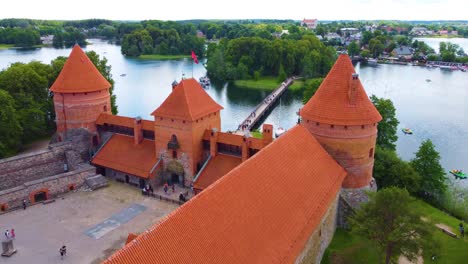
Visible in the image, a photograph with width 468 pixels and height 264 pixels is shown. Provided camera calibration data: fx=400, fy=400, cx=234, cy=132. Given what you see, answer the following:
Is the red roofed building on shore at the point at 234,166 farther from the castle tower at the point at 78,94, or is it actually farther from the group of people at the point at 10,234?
the group of people at the point at 10,234

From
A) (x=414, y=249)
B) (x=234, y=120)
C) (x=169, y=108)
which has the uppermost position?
(x=169, y=108)

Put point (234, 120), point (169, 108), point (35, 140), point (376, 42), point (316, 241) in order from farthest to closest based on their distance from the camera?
point (376, 42) < point (234, 120) < point (35, 140) < point (169, 108) < point (316, 241)

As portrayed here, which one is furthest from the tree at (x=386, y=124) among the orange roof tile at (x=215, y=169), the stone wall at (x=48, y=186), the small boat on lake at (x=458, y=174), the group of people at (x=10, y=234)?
the group of people at (x=10, y=234)

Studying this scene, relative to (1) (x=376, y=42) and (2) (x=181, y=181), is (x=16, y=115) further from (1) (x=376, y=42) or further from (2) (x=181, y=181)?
(1) (x=376, y=42)

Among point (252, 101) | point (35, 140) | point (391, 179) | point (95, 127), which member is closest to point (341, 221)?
point (391, 179)

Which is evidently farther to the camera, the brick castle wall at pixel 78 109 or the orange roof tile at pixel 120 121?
the brick castle wall at pixel 78 109

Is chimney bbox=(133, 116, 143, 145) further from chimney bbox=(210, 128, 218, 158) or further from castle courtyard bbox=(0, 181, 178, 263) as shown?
chimney bbox=(210, 128, 218, 158)

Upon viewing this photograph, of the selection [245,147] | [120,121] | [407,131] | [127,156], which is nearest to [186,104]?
[245,147]
